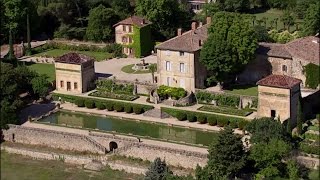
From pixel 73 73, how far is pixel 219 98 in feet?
37.0

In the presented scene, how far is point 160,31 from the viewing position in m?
72.0

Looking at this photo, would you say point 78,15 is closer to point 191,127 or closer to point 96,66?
point 96,66

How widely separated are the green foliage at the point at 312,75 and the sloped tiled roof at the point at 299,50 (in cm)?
36

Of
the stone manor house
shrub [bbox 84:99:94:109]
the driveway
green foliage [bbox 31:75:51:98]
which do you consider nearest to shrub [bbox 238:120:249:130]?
the stone manor house

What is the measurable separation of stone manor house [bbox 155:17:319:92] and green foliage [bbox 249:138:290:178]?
14223 mm

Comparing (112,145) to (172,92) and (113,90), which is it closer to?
(172,92)

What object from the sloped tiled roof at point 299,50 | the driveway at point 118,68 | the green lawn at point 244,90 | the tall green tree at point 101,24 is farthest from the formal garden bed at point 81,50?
the sloped tiled roof at point 299,50

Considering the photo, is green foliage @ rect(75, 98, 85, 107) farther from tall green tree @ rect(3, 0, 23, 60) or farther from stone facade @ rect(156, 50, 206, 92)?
tall green tree @ rect(3, 0, 23, 60)

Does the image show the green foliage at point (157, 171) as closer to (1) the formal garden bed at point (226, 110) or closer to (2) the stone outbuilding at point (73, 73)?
(1) the formal garden bed at point (226, 110)

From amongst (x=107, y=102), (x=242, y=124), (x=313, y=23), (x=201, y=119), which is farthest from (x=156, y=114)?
(x=313, y=23)

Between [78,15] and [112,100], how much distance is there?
82.2 feet

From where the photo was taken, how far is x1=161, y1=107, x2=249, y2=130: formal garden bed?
4931 cm

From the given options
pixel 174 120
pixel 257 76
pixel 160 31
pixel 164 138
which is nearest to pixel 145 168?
pixel 164 138

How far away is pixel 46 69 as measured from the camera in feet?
214
